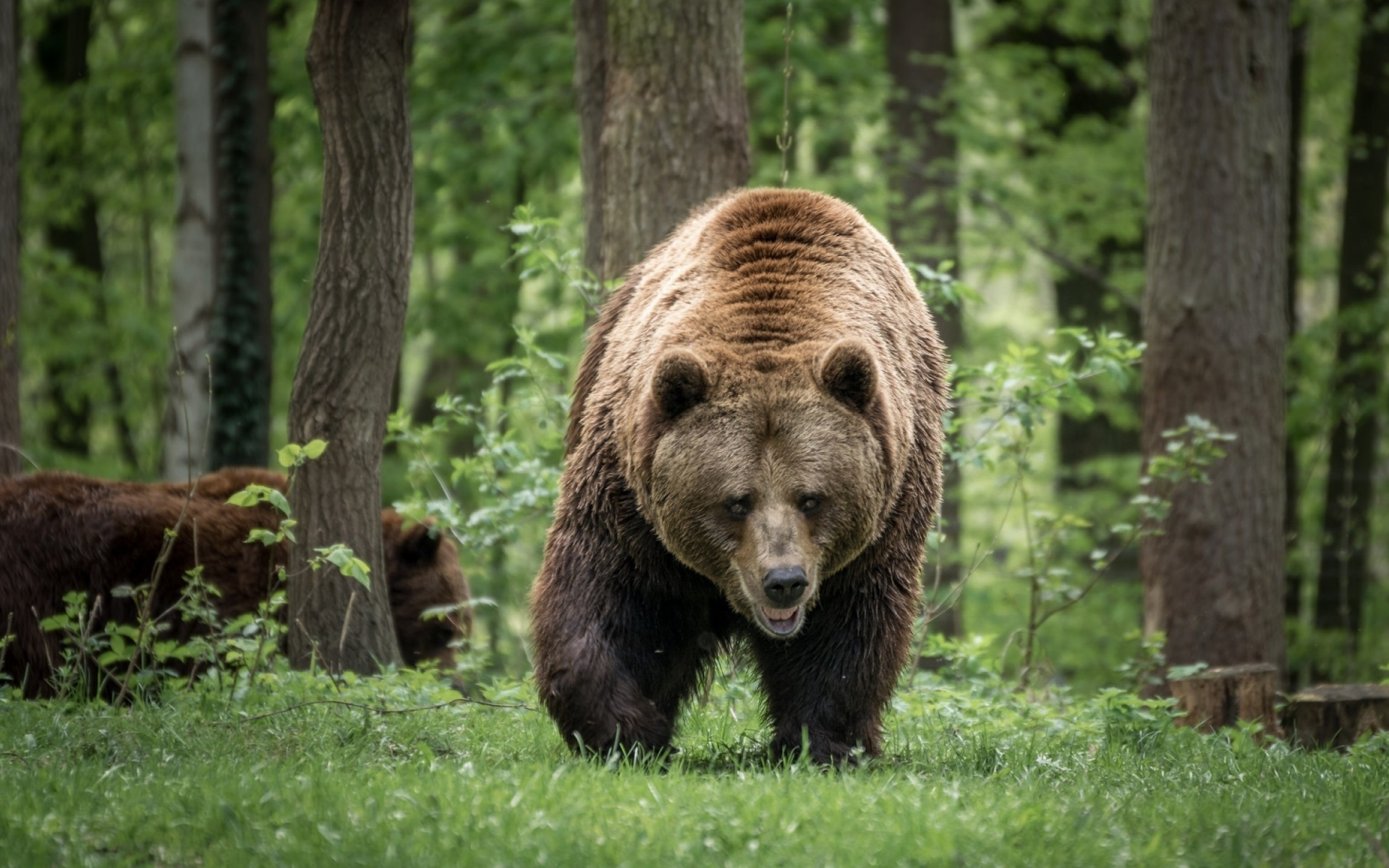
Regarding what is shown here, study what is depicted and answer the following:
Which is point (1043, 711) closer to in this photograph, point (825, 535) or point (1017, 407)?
point (1017, 407)

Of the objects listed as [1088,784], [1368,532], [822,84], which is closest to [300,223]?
[822,84]

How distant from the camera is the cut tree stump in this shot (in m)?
7.20

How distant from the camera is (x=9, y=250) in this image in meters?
8.57

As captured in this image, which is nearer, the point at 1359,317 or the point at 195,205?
the point at 195,205

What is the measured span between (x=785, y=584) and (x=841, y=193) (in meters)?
10.9

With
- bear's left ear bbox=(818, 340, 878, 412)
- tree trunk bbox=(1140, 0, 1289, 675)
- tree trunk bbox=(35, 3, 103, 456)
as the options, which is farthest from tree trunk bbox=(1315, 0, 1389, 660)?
tree trunk bbox=(35, 3, 103, 456)

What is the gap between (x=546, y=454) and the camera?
345 inches

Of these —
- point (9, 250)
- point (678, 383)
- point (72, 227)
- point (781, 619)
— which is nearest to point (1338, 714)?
point (781, 619)

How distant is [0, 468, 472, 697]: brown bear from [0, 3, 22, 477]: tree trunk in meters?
0.54

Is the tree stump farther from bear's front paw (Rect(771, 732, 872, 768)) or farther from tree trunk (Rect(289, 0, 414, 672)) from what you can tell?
tree trunk (Rect(289, 0, 414, 672))

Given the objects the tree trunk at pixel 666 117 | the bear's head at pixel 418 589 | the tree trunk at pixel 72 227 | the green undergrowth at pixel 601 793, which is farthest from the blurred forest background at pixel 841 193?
the green undergrowth at pixel 601 793

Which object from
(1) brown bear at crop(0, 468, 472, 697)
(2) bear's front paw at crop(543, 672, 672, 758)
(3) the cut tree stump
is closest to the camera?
(2) bear's front paw at crop(543, 672, 672, 758)

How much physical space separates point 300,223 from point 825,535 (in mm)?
14523

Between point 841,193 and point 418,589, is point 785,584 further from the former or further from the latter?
point 841,193
